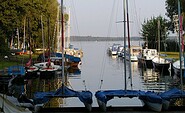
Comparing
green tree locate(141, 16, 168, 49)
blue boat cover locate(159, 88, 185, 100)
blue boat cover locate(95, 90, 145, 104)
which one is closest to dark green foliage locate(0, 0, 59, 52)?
green tree locate(141, 16, 168, 49)

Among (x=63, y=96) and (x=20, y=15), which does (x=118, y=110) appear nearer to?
(x=63, y=96)

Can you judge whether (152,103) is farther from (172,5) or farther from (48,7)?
(172,5)

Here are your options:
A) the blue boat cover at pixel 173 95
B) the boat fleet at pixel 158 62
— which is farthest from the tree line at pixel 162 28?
the blue boat cover at pixel 173 95

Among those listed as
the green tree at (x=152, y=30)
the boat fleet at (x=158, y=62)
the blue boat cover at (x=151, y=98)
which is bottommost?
the blue boat cover at (x=151, y=98)

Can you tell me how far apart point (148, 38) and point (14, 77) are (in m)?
71.0

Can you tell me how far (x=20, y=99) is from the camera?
24.9 meters

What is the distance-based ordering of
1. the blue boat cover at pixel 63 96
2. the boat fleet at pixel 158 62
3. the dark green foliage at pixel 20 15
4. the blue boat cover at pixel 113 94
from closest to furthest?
the blue boat cover at pixel 63 96 → the blue boat cover at pixel 113 94 → the boat fleet at pixel 158 62 → the dark green foliage at pixel 20 15

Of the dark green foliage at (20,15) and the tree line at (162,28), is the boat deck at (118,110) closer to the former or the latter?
the dark green foliage at (20,15)

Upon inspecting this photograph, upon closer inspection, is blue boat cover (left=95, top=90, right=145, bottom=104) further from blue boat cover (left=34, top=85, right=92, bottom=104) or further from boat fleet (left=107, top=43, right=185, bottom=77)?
boat fleet (left=107, top=43, right=185, bottom=77)

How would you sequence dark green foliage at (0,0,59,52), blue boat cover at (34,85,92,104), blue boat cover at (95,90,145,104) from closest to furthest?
1. blue boat cover at (34,85,92,104)
2. blue boat cover at (95,90,145,104)
3. dark green foliage at (0,0,59,52)

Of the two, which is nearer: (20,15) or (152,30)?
(20,15)

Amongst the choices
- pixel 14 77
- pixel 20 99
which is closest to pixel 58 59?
pixel 14 77

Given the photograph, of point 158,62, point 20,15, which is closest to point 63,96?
point 158,62

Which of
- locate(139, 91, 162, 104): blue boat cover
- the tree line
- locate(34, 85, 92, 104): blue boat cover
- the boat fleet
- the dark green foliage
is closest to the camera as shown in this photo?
locate(139, 91, 162, 104): blue boat cover
